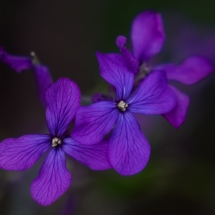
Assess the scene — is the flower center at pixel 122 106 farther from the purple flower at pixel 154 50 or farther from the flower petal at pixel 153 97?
the purple flower at pixel 154 50

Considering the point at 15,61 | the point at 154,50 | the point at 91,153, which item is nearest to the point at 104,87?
the point at 154,50

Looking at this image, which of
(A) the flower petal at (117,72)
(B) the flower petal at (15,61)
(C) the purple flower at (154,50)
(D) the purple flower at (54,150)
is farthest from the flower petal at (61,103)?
(C) the purple flower at (154,50)

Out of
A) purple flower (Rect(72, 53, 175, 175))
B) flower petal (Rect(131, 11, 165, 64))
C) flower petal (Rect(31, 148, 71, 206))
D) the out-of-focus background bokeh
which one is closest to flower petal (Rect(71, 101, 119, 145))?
purple flower (Rect(72, 53, 175, 175))

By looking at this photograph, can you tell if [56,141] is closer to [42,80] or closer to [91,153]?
[91,153]

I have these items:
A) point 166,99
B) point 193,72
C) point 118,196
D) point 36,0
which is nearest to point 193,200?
point 118,196

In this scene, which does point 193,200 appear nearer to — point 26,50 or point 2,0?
point 26,50
